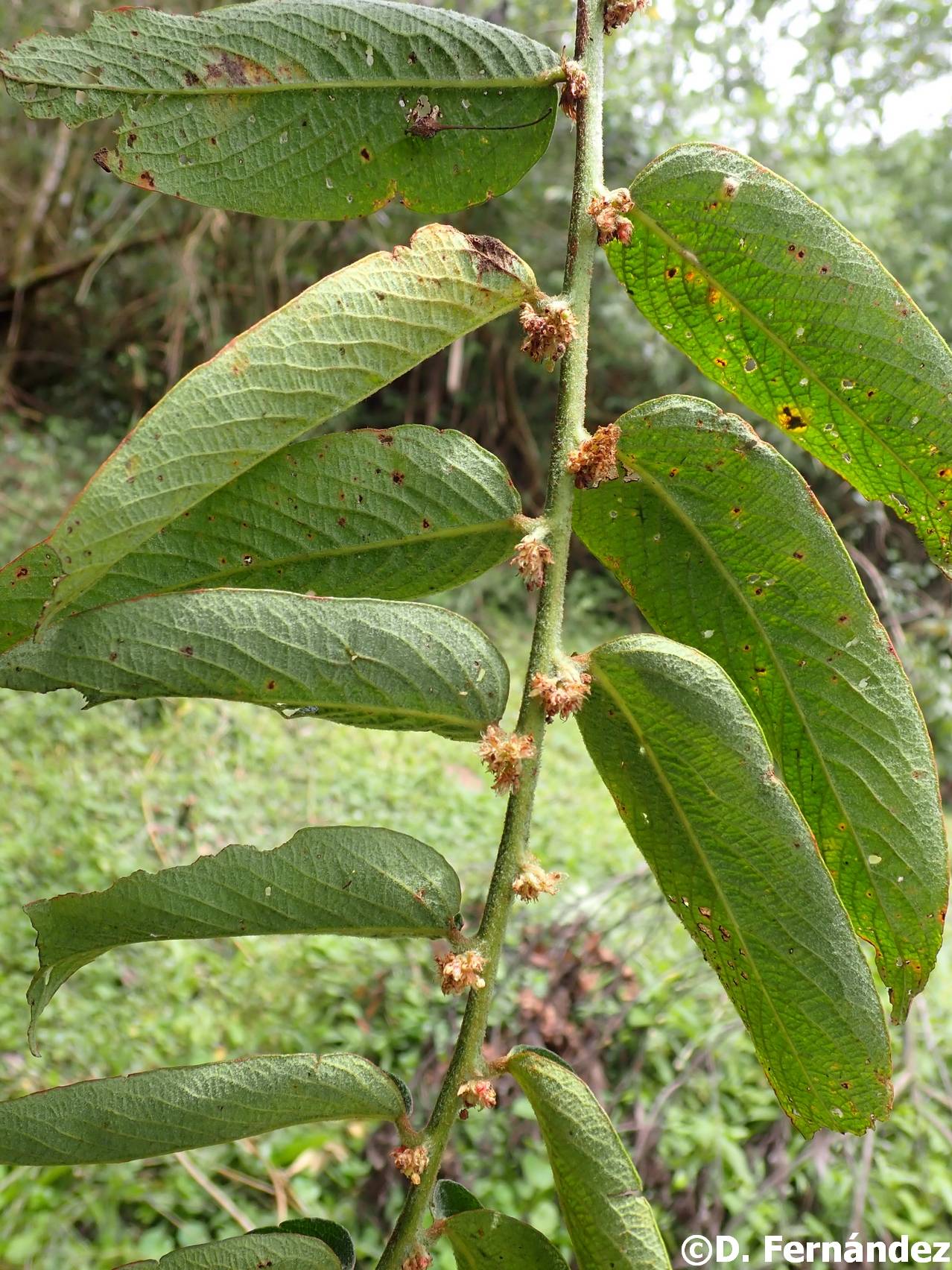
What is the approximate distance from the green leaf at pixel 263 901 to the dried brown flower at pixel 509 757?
0.05 m

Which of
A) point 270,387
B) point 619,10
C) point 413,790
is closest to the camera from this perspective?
point 270,387

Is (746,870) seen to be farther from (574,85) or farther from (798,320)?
(574,85)

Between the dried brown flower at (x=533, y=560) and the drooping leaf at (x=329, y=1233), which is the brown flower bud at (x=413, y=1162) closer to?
the drooping leaf at (x=329, y=1233)

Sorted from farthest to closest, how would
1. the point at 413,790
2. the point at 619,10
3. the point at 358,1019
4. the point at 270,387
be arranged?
the point at 413,790 → the point at 358,1019 → the point at 619,10 → the point at 270,387

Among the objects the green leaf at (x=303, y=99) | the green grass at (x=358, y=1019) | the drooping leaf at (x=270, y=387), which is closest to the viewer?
the drooping leaf at (x=270, y=387)

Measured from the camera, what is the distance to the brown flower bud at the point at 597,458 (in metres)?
0.44

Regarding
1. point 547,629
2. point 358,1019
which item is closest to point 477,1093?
point 547,629

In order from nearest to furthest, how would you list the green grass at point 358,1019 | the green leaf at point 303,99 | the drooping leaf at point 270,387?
the drooping leaf at point 270,387
the green leaf at point 303,99
the green grass at point 358,1019

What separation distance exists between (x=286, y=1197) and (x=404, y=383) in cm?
349

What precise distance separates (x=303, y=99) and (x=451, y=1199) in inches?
19.4

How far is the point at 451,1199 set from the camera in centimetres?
45

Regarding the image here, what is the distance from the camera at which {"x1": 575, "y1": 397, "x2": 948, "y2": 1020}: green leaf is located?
17.1 inches

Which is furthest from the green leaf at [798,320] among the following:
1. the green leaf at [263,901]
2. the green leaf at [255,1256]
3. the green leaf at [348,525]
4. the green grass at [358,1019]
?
the green grass at [358,1019]

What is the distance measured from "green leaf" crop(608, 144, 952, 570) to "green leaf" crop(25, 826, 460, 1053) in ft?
0.85
